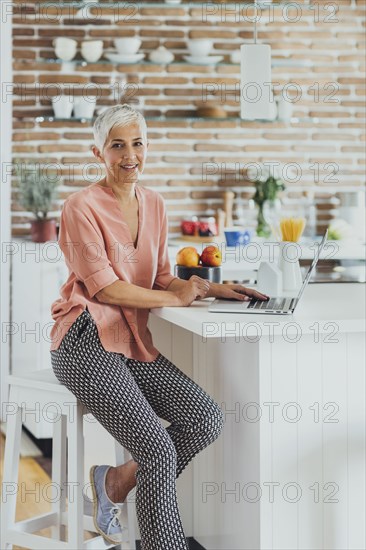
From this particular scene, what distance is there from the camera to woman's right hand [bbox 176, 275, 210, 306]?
2.88 m

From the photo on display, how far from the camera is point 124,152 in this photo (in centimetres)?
288

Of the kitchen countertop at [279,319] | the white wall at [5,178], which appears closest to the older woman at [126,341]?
the kitchen countertop at [279,319]

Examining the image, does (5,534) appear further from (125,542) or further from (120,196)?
(120,196)

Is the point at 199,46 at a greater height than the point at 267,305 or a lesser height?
greater

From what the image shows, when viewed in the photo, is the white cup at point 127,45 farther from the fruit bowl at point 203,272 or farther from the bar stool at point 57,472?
the bar stool at point 57,472

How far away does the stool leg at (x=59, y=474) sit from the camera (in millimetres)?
3105

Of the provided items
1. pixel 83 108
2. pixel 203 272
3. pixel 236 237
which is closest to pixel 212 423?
pixel 203 272

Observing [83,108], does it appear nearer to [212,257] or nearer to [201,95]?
[201,95]

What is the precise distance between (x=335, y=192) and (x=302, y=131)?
1.43 ft

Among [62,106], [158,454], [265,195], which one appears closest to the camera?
[158,454]

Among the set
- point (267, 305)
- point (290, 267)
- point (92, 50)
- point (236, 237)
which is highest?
point (92, 50)

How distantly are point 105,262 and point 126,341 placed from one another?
26 cm

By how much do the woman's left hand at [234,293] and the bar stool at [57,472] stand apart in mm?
558

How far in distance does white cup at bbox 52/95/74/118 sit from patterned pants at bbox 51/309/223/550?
265 cm
